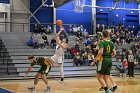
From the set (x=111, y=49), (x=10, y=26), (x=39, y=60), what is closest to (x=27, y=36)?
(x=10, y=26)

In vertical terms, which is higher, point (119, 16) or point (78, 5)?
point (78, 5)

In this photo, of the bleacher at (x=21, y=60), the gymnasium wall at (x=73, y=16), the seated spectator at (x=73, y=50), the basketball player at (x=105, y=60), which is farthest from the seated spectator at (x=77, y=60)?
the basketball player at (x=105, y=60)

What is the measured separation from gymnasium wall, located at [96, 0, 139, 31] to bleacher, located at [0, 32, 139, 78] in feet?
26.9

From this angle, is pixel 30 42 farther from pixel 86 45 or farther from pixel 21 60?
pixel 86 45

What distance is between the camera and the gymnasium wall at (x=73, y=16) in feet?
108

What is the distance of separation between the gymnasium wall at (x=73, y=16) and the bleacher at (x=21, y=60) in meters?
5.99

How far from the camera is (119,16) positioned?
116 feet

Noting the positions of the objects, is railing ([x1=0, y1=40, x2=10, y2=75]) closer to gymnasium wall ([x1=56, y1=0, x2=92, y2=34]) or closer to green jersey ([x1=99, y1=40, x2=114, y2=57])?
gymnasium wall ([x1=56, y1=0, x2=92, y2=34])

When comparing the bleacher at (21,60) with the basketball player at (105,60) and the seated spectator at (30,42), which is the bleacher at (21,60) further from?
the basketball player at (105,60)

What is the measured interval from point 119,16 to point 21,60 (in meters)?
16.1

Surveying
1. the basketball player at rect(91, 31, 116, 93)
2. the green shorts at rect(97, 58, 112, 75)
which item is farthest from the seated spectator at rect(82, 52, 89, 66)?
the green shorts at rect(97, 58, 112, 75)

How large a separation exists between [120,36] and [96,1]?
5.92m

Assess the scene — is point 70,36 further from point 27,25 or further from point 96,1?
point 96,1

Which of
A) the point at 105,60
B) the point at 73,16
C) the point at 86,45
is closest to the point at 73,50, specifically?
the point at 86,45
